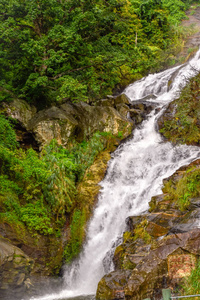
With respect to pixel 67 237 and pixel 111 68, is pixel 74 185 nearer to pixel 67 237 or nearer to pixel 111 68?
pixel 67 237

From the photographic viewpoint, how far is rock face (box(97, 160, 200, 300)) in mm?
6105

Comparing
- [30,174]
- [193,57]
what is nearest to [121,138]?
[30,174]

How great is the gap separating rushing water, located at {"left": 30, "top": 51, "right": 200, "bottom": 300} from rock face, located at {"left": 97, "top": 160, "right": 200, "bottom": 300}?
50.2 inches

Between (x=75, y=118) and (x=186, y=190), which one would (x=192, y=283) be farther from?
(x=75, y=118)

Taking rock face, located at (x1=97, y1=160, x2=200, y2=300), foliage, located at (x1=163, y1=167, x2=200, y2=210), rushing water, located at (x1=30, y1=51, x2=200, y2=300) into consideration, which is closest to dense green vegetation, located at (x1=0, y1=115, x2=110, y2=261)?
rushing water, located at (x1=30, y1=51, x2=200, y2=300)

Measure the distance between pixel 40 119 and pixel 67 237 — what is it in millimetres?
5846

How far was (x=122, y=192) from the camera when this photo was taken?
1184 cm

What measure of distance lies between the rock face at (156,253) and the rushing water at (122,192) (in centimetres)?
128

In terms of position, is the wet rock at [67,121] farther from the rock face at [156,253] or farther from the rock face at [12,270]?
the rock face at [156,253]

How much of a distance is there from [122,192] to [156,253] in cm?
524

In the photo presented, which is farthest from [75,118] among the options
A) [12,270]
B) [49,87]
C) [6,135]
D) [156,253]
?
[156,253]

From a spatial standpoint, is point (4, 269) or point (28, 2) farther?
point (28, 2)

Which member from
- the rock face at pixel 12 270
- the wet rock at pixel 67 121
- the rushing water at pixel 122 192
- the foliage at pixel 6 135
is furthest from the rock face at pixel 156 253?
the wet rock at pixel 67 121

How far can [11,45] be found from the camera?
13.7 m
